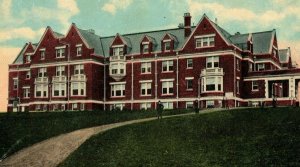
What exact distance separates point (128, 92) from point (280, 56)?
2422cm

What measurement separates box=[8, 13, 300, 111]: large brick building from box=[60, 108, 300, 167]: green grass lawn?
22095 mm

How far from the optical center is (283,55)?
73438 millimetres

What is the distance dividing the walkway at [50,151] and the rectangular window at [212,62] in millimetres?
27406

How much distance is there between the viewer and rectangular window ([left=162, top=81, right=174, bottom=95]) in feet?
206

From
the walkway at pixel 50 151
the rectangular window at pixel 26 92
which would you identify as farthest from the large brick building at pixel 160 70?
the walkway at pixel 50 151

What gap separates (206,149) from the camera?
88.5ft

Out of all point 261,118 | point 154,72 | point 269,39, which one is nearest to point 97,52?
point 154,72

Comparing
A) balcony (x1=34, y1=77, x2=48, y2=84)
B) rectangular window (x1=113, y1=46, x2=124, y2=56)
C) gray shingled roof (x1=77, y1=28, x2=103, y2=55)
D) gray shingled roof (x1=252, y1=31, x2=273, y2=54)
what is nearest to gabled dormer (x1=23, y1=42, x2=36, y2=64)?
balcony (x1=34, y1=77, x2=48, y2=84)

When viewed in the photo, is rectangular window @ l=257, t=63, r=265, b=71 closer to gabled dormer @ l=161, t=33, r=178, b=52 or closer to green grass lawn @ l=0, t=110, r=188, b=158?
gabled dormer @ l=161, t=33, r=178, b=52

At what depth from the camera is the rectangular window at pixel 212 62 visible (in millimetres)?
59312

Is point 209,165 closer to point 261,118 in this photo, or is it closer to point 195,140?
point 195,140

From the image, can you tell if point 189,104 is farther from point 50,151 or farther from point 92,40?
point 50,151

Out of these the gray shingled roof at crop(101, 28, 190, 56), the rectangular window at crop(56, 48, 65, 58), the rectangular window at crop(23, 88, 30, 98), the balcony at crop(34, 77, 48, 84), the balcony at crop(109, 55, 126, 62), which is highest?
the gray shingled roof at crop(101, 28, 190, 56)

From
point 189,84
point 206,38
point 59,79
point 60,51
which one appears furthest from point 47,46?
point 206,38
